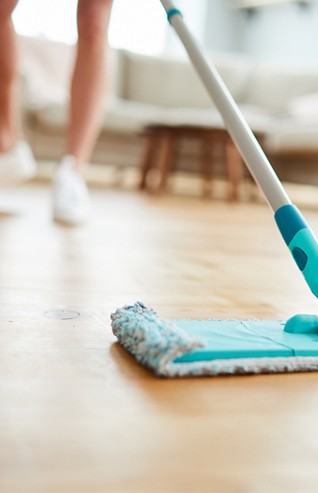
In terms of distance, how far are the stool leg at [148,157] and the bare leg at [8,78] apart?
161 centimetres

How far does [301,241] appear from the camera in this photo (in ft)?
1.56

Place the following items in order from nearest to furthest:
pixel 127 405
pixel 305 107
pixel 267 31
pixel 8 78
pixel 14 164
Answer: pixel 127 405, pixel 8 78, pixel 14 164, pixel 305 107, pixel 267 31

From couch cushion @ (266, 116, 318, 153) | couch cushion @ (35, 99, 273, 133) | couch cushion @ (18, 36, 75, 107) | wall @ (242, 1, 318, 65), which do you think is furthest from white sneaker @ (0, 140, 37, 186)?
wall @ (242, 1, 318, 65)

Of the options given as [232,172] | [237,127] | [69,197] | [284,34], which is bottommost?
[232,172]

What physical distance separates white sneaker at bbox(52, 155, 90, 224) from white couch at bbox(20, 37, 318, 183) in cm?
170

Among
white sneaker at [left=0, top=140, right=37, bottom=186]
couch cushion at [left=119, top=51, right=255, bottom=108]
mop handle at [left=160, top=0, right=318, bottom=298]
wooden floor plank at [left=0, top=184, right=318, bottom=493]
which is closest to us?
wooden floor plank at [left=0, top=184, right=318, bottom=493]

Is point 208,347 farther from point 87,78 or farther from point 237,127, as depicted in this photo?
point 87,78

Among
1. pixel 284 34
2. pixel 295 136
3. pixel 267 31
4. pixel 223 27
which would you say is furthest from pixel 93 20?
pixel 223 27

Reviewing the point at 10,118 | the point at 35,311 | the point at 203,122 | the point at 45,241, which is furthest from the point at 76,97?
the point at 203,122

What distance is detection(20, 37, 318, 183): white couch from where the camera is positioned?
313 centimetres

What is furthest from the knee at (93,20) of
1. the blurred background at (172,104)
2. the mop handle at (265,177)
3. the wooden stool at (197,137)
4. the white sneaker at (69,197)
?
the wooden stool at (197,137)

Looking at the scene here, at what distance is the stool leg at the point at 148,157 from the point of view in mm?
3135

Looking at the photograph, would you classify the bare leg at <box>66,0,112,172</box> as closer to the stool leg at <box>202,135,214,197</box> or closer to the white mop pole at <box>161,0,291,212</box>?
the white mop pole at <box>161,0,291,212</box>

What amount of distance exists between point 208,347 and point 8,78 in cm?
120
